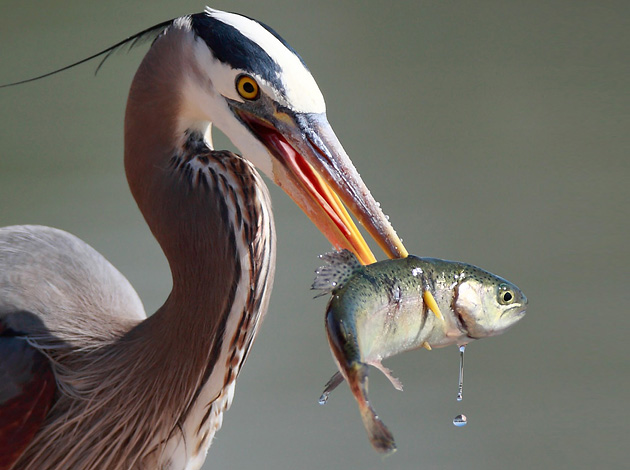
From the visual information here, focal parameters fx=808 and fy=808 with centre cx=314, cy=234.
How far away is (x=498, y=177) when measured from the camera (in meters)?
2.47

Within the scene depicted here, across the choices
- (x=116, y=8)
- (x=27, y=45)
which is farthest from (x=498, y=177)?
(x=27, y=45)

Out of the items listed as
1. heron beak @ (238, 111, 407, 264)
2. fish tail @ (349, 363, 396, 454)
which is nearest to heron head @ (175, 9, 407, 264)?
heron beak @ (238, 111, 407, 264)

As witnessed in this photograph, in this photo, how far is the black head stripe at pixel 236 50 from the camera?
0.89 m

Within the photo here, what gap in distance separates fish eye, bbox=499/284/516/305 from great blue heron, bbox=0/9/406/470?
0.38ft

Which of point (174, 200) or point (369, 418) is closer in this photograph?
point (369, 418)

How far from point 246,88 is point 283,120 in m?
0.06

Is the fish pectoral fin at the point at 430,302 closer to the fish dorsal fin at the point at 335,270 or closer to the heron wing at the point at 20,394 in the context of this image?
the fish dorsal fin at the point at 335,270

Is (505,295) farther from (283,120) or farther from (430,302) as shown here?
(283,120)

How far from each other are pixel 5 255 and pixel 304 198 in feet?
1.71

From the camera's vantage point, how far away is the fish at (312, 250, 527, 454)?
79 cm

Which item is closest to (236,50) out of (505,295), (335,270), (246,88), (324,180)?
(246,88)

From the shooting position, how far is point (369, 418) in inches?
25.6

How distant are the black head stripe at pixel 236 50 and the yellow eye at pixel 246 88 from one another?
0.01 meters

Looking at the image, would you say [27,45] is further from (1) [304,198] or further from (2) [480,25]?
(1) [304,198]
